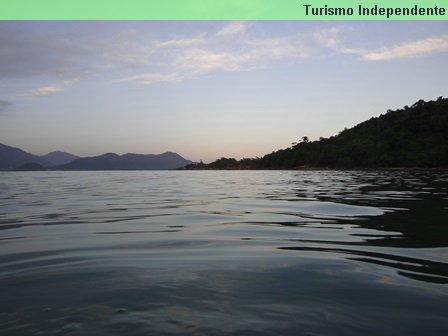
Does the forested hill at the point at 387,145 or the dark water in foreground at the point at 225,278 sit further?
the forested hill at the point at 387,145

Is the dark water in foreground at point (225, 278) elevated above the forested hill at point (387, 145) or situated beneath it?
situated beneath

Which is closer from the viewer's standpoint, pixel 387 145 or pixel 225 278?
pixel 225 278

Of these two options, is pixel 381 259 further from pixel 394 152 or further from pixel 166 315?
pixel 394 152

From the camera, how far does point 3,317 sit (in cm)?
352

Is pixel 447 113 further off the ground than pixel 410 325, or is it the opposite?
pixel 447 113

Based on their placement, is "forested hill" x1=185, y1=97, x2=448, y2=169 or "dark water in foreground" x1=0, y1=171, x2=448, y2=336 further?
"forested hill" x1=185, y1=97, x2=448, y2=169

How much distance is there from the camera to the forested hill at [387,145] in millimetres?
100562

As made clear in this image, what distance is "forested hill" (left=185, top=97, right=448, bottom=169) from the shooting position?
330 feet

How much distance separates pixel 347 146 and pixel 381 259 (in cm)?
12577

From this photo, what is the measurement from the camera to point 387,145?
113m

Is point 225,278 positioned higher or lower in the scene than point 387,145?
lower

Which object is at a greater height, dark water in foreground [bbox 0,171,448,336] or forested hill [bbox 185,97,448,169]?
forested hill [bbox 185,97,448,169]

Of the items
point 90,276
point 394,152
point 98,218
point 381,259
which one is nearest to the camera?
point 90,276

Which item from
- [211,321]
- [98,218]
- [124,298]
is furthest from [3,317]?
[98,218]
